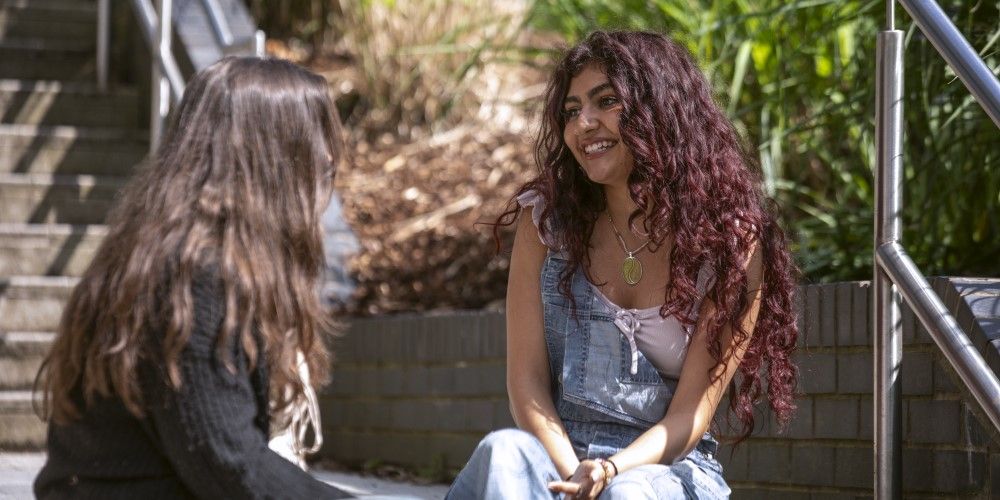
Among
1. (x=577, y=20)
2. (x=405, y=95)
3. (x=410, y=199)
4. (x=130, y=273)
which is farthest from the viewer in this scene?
(x=405, y=95)

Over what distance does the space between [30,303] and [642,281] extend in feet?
9.46

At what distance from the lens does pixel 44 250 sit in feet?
16.7

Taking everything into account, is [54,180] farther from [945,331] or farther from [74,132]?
[945,331]

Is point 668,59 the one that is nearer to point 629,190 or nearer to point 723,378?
point 629,190

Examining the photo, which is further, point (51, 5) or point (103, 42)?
point (51, 5)

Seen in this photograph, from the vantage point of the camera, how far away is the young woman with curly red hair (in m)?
2.60

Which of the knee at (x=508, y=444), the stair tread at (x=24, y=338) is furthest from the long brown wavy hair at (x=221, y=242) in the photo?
the stair tread at (x=24, y=338)

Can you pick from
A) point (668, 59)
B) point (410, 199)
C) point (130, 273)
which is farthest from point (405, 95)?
point (130, 273)

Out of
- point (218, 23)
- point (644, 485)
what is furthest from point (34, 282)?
point (644, 485)

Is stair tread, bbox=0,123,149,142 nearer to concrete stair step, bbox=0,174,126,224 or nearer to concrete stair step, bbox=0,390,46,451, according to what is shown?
concrete stair step, bbox=0,174,126,224

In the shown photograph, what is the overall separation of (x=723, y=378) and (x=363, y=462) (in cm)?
237

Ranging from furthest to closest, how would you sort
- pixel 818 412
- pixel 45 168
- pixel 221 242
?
pixel 45 168, pixel 818 412, pixel 221 242

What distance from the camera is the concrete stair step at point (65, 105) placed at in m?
5.90

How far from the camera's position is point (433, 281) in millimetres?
5105
